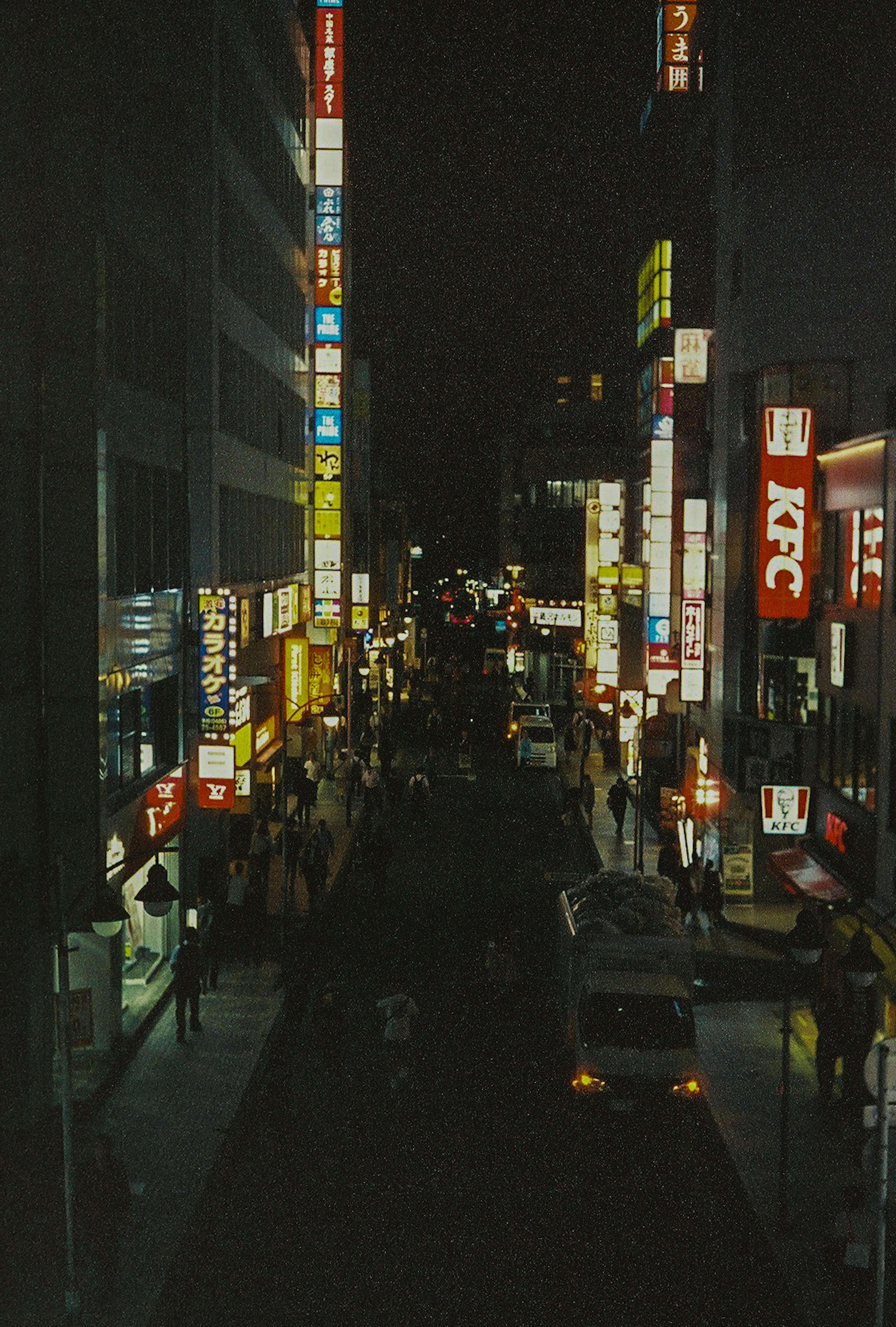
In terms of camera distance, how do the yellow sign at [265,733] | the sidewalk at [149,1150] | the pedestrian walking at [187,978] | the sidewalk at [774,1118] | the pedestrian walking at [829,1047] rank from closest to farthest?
the sidewalk at [149,1150] → the sidewalk at [774,1118] → the pedestrian walking at [829,1047] → the pedestrian walking at [187,978] → the yellow sign at [265,733]

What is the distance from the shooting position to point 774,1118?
60.8 feet

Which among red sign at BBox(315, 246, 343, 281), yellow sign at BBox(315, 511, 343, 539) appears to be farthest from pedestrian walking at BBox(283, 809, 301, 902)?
red sign at BBox(315, 246, 343, 281)

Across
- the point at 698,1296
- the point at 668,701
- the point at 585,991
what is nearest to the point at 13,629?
the point at 585,991

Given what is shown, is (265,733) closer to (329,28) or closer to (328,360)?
(328,360)

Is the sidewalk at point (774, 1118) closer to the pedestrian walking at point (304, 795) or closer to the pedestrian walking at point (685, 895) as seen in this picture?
the pedestrian walking at point (685, 895)

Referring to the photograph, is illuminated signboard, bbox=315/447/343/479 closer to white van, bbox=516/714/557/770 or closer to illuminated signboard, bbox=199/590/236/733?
white van, bbox=516/714/557/770

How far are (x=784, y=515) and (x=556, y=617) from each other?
174 ft

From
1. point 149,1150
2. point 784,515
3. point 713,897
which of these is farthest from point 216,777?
point 784,515

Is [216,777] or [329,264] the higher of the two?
[329,264]

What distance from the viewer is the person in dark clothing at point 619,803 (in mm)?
39438

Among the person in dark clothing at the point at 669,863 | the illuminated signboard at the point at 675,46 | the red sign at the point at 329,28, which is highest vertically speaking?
the red sign at the point at 329,28

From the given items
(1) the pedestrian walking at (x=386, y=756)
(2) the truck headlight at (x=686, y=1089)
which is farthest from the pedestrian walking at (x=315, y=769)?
(2) the truck headlight at (x=686, y=1089)

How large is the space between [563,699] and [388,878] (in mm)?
52233

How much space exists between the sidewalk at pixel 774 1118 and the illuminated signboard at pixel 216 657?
33.7ft
